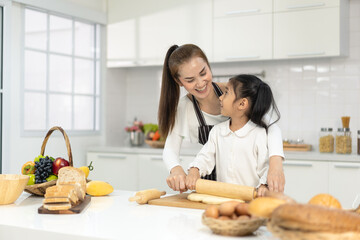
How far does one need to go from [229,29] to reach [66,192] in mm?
2702

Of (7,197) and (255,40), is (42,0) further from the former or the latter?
(7,197)

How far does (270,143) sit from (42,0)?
2628 millimetres

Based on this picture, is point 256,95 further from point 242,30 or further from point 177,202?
point 242,30

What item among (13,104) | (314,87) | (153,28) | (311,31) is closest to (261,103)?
(311,31)

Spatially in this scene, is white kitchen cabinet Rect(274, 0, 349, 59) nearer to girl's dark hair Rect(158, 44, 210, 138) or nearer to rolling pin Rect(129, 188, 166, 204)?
girl's dark hair Rect(158, 44, 210, 138)

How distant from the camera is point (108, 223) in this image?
1.43 metres

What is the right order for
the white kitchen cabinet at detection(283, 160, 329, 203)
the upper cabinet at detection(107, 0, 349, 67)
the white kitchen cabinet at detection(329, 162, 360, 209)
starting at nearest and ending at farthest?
the white kitchen cabinet at detection(329, 162, 360, 209)
the white kitchen cabinet at detection(283, 160, 329, 203)
the upper cabinet at detection(107, 0, 349, 67)

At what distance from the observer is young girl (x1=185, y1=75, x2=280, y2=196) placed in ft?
6.44

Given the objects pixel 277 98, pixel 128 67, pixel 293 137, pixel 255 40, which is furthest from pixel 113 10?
pixel 293 137

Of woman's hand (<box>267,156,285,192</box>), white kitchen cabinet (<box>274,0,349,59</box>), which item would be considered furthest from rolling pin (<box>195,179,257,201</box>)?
white kitchen cabinet (<box>274,0,349,59</box>)

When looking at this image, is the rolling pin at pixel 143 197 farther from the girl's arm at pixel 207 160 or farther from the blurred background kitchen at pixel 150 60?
the blurred background kitchen at pixel 150 60

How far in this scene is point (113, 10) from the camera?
4.52m

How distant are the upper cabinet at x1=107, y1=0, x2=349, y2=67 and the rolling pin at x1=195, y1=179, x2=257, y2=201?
226cm

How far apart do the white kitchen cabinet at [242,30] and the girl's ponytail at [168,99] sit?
5.77 ft
